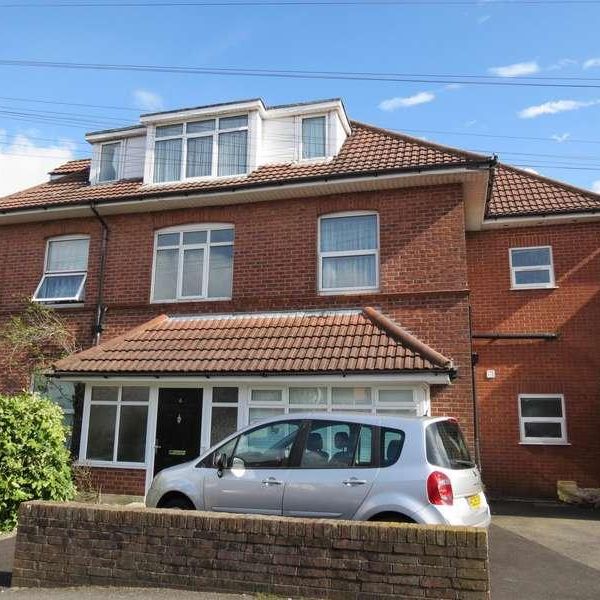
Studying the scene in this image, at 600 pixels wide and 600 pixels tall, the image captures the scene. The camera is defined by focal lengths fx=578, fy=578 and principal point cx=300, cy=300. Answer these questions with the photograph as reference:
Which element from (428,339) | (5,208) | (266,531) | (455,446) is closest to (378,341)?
(428,339)

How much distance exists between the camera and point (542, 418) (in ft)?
40.3

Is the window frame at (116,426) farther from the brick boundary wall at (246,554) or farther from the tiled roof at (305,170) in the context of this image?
the brick boundary wall at (246,554)

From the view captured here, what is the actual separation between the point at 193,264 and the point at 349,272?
3262 mm

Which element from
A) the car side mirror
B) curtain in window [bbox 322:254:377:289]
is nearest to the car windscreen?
the car side mirror

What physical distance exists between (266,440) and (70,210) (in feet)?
27.0

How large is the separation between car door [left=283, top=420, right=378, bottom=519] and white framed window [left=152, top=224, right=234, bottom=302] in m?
5.87

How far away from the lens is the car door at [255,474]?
6.03 meters

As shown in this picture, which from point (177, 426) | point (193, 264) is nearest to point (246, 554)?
point (177, 426)

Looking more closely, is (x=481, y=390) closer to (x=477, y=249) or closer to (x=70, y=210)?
(x=477, y=249)

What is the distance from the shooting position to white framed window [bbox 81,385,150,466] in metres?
10.4

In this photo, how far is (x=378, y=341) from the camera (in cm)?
958

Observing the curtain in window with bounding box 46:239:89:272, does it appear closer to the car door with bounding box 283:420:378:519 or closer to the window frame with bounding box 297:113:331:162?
the window frame with bounding box 297:113:331:162

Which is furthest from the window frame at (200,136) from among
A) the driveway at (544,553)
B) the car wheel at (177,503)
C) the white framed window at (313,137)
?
the driveway at (544,553)

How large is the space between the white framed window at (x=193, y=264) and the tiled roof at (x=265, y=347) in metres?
0.64
